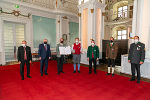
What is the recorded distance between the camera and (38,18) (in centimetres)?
913

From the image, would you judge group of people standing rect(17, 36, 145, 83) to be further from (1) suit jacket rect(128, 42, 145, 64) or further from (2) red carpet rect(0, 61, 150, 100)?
(2) red carpet rect(0, 61, 150, 100)

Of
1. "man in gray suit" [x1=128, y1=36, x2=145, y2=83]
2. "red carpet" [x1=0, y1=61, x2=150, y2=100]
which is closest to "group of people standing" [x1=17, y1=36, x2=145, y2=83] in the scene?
"man in gray suit" [x1=128, y1=36, x2=145, y2=83]

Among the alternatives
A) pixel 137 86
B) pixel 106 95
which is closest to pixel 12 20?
pixel 106 95

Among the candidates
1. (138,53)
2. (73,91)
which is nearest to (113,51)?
(138,53)

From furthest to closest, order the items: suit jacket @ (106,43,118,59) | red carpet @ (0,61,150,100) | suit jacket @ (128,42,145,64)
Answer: suit jacket @ (106,43,118,59) → suit jacket @ (128,42,145,64) → red carpet @ (0,61,150,100)

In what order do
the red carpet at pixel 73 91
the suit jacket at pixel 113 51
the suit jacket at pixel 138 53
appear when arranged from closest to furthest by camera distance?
the red carpet at pixel 73 91 → the suit jacket at pixel 138 53 → the suit jacket at pixel 113 51

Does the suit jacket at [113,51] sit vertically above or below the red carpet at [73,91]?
above

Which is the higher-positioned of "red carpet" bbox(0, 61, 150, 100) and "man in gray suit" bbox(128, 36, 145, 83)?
"man in gray suit" bbox(128, 36, 145, 83)

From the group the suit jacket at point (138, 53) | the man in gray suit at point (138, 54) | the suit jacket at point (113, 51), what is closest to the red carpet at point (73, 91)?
the man in gray suit at point (138, 54)

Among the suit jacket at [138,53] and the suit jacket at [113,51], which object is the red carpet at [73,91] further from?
the suit jacket at [113,51]

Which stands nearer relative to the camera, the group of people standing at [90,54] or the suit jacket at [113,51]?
the group of people standing at [90,54]

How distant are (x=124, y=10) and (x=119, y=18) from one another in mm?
1163

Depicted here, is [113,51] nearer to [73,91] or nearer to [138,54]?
[138,54]

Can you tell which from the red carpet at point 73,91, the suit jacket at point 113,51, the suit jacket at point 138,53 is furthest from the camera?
the suit jacket at point 113,51
